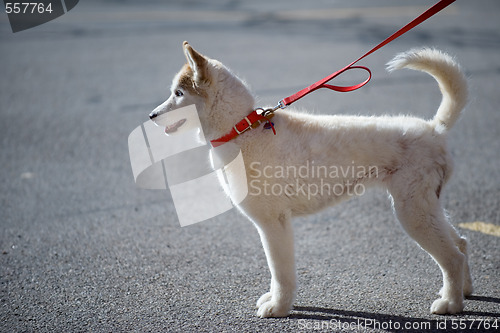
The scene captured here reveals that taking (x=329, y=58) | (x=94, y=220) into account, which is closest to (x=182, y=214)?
(x=94, y=220)

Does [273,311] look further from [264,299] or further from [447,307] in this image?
[447,307]

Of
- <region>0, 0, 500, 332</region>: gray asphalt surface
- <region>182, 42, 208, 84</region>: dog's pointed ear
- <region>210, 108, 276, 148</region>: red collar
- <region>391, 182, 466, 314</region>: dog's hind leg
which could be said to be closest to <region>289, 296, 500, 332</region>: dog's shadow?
<region>0, 0, 500, 332</region>: gray asphalt surface

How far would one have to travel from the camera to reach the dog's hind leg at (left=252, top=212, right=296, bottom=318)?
3113mm

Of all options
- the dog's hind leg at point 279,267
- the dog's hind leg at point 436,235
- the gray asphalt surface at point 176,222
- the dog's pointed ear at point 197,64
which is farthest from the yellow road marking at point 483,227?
the dog's pointed ear at point 197,64

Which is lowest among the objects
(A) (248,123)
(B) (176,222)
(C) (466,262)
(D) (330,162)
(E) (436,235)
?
(B) (176,222)

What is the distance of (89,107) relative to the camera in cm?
757

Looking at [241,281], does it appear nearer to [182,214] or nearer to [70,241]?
[182,214]

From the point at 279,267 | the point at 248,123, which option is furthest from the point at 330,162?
the point at 279,267

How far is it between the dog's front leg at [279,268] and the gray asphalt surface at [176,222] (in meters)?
0.09

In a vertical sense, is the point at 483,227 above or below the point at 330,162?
below

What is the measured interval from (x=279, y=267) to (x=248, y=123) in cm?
92

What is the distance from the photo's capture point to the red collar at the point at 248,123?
126 inches

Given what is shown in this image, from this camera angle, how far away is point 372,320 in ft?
9.95

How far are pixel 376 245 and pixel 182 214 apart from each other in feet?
5.77
